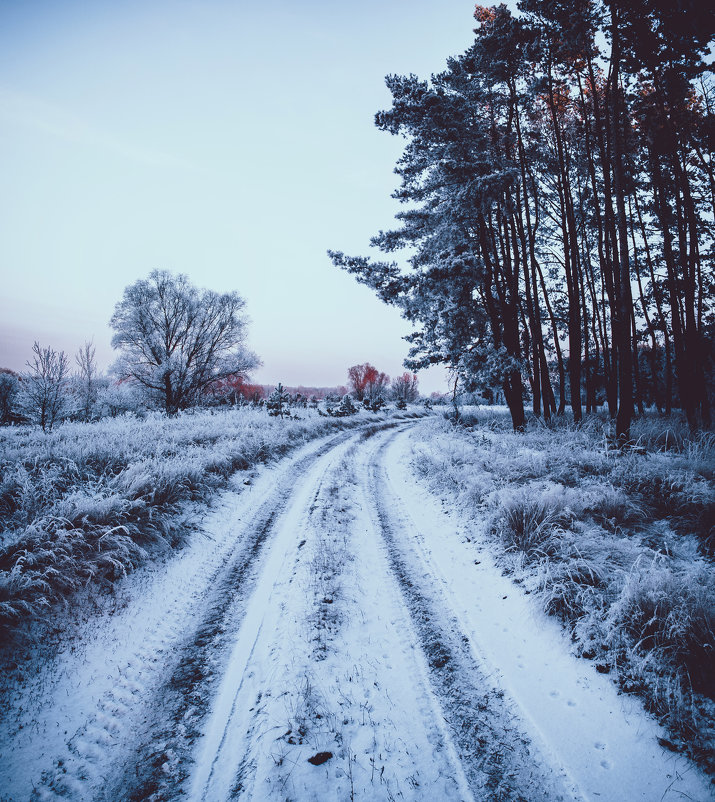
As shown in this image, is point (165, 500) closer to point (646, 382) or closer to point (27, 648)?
point (27, 648)

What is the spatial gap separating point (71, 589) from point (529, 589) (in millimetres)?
5585

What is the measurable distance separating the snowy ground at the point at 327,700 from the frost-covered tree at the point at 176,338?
20.8 meters

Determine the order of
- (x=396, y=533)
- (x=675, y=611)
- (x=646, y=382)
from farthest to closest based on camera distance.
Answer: (x=646, y=382)
(x=396, y=533)
(x=675, y=611)

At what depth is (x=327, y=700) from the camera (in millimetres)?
2824

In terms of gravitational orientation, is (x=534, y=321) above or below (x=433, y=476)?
above

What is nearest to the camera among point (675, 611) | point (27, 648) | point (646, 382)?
point (675, 611)

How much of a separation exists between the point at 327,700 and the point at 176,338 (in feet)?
87.1

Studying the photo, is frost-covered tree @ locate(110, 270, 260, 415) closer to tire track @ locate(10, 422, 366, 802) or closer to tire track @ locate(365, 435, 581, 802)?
tire track @ locate(10, 422, 366, 802)

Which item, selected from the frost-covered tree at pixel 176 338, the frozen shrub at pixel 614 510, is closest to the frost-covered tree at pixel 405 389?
the frost-covered tree at pixel 176 338

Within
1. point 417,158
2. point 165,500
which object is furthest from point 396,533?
point 417,158

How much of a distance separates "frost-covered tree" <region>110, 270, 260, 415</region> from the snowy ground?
819 inches

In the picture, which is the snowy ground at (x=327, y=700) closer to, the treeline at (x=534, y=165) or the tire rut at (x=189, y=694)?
the tire rut at (x=189, y=694)

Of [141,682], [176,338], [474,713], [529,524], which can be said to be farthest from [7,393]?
[474,713]

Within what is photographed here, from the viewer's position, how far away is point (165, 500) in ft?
20.4
